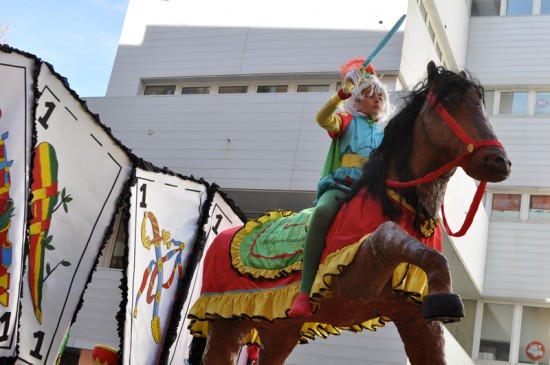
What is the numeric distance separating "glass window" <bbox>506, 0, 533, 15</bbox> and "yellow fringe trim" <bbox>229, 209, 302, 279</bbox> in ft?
37.7

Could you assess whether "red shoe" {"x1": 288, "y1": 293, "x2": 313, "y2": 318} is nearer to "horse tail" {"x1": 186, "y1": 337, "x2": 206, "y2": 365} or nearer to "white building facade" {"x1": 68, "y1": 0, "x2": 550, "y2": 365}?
"horse tail" {"x1": 186, "y1": 337, "x2": 206, "y2": 365}

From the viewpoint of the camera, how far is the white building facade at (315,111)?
10289 millimetres

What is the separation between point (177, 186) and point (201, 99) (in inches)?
216

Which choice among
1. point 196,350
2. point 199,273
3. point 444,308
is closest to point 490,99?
point 199,273

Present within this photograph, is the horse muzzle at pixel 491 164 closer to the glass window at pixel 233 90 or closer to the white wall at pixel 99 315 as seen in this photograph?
the white wall at pixel 99 315

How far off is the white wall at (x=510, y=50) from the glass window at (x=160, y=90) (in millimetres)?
5808

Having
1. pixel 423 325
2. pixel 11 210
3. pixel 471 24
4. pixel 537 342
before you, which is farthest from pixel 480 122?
pixel 471 24

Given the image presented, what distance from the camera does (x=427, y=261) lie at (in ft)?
10.3

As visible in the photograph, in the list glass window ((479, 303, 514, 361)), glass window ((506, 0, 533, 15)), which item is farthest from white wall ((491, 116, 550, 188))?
glass window ((506, 0, 533, 15))

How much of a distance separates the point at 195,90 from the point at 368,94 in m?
8.14

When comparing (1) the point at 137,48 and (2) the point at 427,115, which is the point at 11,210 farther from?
(1) the point at 137,48

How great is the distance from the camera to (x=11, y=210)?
410cm

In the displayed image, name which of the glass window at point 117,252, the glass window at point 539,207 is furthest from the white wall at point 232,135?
the glass window at point 539,207

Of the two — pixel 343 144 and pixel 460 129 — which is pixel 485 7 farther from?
pixel 460 129
